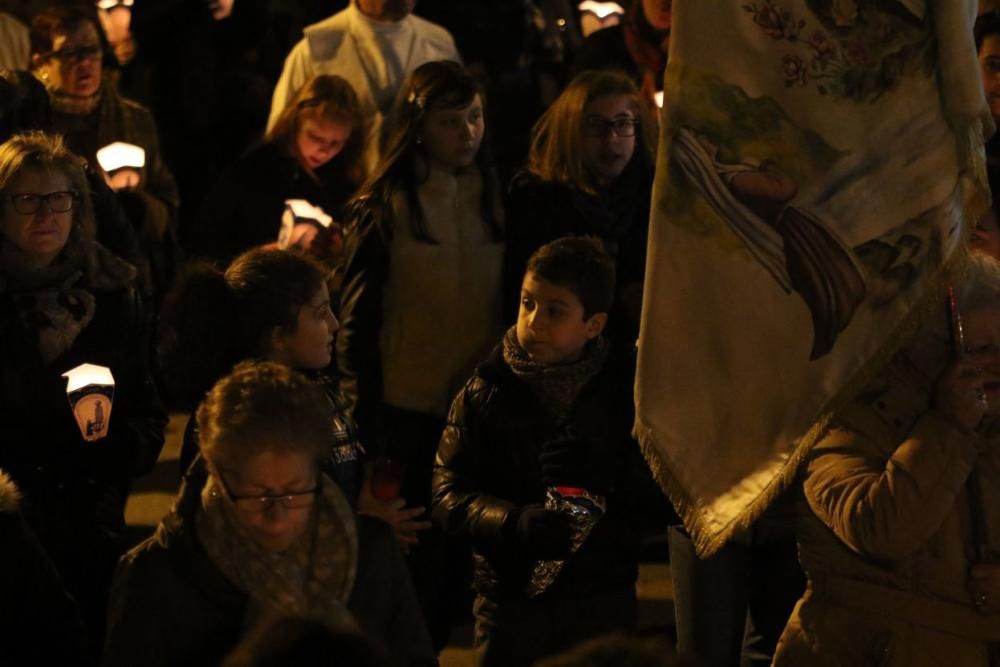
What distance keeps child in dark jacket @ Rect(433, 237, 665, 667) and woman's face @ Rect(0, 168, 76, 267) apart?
1.27 m

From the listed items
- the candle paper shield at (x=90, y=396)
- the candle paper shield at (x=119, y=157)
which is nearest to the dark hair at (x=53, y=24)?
the candle paper shield at (x=119, y=157)

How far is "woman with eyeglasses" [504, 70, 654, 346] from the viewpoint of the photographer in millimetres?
6293

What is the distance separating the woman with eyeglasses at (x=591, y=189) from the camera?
629cm

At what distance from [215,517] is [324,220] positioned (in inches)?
126

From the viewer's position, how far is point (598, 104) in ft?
21.0

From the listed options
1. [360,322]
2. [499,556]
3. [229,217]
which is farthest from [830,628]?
[229,217]

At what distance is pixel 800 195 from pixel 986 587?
86 centimetres

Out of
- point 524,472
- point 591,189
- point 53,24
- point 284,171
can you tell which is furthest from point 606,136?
point 53,24

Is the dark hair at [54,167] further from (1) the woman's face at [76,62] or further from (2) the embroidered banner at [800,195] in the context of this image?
(2) the embroidered banner at [800,195]

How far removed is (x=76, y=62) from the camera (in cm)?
750

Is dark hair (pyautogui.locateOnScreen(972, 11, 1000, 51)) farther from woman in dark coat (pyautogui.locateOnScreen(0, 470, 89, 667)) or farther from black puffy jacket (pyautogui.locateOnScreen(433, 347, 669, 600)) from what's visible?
woman in dark coat (pyautogui.locateOnScreen(0, 470, 89, 667))

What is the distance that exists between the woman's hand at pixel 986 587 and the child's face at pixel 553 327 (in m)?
1.46

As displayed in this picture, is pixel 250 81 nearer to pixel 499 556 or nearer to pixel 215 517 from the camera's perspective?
pixel 499 556

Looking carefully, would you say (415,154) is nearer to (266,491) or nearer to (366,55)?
(366,55)
